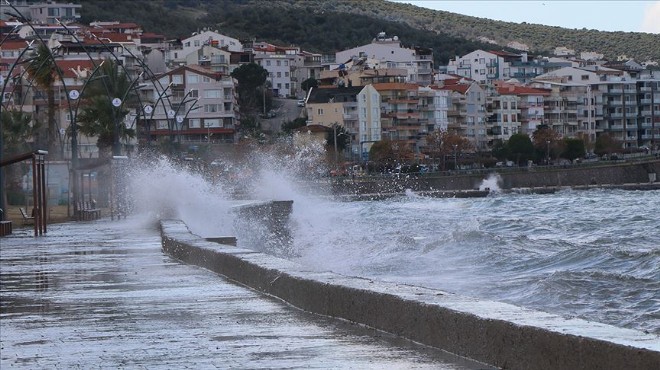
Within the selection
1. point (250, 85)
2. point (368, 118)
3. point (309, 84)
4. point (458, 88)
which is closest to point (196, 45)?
point (309, 84)

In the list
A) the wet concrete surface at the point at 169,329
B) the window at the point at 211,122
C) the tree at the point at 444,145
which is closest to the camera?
the wet concrete surface at the point at 169,329

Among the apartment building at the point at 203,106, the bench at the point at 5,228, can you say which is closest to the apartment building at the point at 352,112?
the apartment building at the point at 203,106

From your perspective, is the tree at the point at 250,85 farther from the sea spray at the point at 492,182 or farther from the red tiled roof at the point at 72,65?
the sea spray at the point at 492,182

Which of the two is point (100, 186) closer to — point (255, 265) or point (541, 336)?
point (255, 265)

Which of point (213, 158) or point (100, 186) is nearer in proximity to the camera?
point (100, 186)

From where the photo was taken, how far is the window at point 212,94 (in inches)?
5694

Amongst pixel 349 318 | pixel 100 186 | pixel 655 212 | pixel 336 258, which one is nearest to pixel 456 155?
pixel 655 212

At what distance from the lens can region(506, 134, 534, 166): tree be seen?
153m

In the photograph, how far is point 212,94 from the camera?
145000 millimetres

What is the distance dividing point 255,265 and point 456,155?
135 m

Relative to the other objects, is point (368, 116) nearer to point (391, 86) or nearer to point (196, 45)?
point (391, 86)

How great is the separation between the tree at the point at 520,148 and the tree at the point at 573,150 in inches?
265

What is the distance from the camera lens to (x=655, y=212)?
62.3m

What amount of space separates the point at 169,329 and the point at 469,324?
2.86 m
